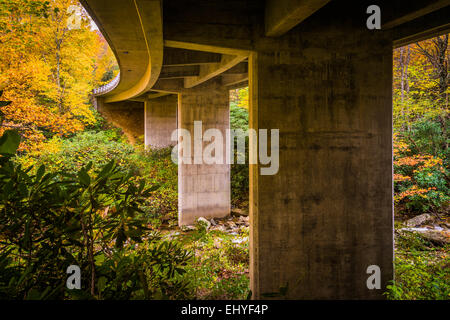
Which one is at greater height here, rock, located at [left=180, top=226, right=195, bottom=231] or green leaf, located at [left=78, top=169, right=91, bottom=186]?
green leaf, located at [left=78, top=169, right=91, bottom=186]

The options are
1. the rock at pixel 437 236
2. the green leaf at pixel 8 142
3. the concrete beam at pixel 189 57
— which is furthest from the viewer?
the rock at pixel 437 236

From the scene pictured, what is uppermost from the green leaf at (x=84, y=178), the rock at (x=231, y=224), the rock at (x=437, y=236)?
the green leaf at (x=84, y=178)

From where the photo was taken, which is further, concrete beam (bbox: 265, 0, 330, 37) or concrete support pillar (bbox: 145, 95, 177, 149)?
concrete support pillar (bbox: 145, 95, 177, 149)

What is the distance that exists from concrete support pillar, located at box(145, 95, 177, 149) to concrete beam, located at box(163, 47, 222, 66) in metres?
13.8

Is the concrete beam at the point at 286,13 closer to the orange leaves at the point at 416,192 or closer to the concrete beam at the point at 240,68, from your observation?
the concrete beam at the point at 240,68

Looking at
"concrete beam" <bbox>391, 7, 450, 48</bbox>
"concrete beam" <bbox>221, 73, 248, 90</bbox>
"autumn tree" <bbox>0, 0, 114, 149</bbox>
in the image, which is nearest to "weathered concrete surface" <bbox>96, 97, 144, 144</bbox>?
"autumn tree" <bbox>0, 0, 114, 149</bbox>

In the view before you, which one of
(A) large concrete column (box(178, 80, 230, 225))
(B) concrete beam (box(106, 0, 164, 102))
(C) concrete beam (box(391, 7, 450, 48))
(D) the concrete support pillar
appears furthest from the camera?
(D) the concrete support pillar

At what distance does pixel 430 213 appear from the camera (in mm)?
11992

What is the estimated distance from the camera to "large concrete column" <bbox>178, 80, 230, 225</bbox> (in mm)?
13867

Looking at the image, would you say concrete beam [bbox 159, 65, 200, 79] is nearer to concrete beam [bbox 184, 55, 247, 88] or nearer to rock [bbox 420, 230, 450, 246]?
concrete beam [bbox 184, 55, 247, 88]

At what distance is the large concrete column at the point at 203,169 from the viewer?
45.5ft

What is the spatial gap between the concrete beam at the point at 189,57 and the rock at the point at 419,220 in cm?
1059

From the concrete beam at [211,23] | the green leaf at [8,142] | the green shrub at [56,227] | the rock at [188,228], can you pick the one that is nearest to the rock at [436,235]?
the rock at [188,228]

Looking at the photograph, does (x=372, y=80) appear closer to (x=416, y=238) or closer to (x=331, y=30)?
(x=331, y=30)
